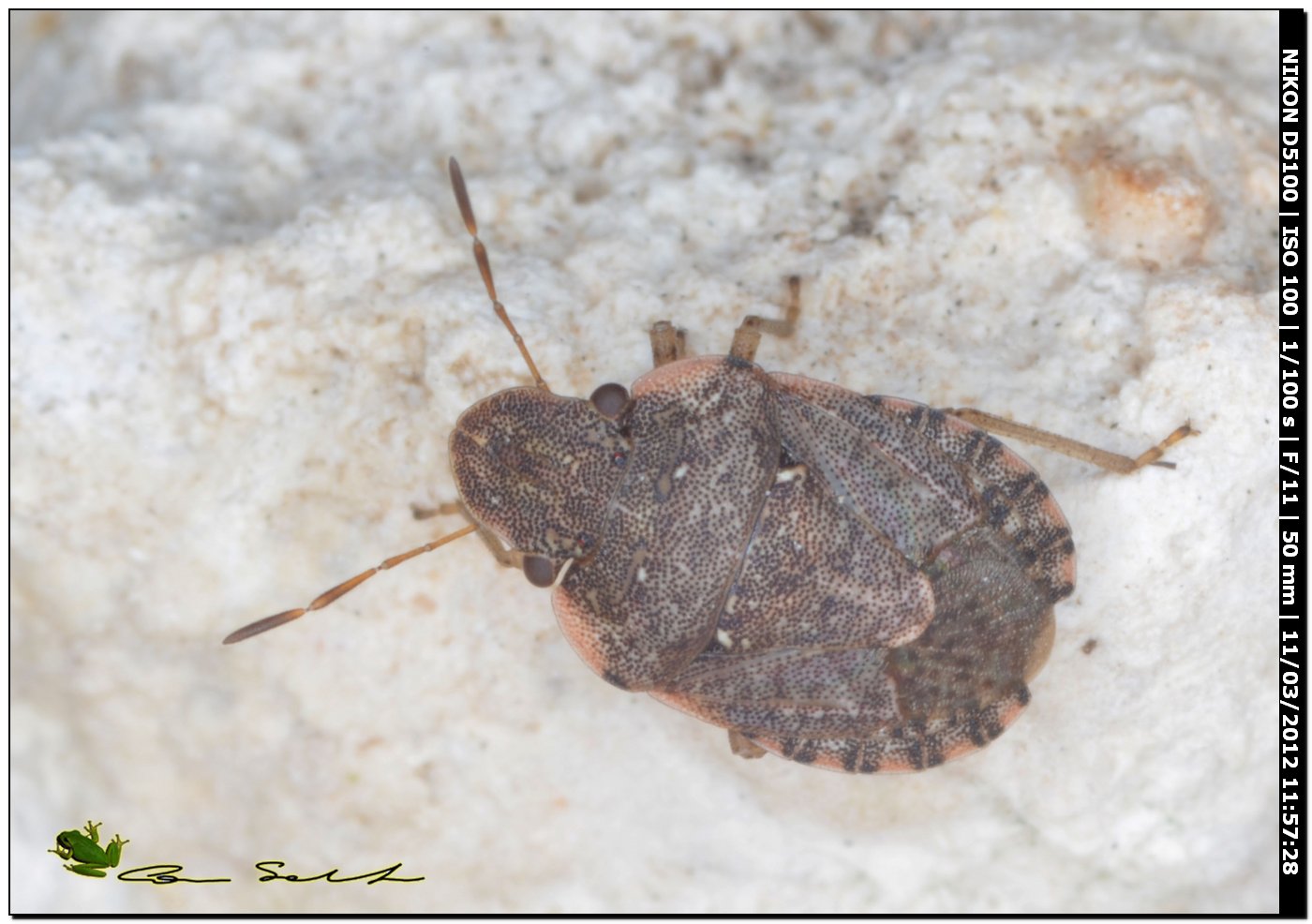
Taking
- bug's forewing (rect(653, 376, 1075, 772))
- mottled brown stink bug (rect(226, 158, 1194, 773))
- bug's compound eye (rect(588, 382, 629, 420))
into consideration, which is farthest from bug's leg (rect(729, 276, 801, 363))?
bug's compound eye (rect(588, 382, 629, 420))

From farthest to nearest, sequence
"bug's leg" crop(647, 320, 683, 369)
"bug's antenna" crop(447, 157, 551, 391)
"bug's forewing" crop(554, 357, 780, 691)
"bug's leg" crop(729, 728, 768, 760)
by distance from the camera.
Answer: "bug's leg" crop(729, 728, 768, 760) → "bug's leg" crop(647, 320, 683, 369) → "bug's antenna" crop(447, 157, 551, 391) → "bug's forewing" crop(554, 357, 780, 691)

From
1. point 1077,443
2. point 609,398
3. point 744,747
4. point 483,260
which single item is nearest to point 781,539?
point 609,398

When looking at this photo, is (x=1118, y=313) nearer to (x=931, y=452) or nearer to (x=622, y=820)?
(x=931, y=452)

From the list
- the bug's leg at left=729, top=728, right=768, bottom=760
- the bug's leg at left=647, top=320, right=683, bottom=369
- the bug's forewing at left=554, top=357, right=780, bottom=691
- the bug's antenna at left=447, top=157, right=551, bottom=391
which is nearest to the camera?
the bug's forewing at left=554, top=357, right=780, bottom=691

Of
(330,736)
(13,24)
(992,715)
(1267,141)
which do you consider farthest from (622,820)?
(13,24)

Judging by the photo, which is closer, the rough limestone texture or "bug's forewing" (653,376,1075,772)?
"bug's forewing" (653,376,1075,772)

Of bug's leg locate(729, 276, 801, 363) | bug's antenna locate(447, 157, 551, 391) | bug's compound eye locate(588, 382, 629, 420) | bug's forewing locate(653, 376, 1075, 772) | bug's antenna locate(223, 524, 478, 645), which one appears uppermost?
bug's antenna locate(447, 157, 551, 391)
